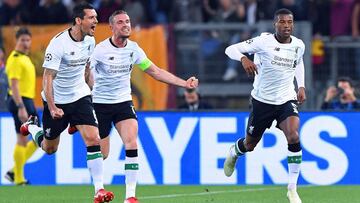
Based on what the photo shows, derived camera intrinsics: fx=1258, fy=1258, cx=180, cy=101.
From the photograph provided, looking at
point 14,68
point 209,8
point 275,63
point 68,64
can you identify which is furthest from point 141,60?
point 209,8

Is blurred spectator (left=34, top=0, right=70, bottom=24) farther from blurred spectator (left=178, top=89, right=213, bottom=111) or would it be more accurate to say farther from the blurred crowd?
blurred spectator (left=178, top=89, right=213, bottom=111)

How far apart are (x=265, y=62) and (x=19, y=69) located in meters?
4.89

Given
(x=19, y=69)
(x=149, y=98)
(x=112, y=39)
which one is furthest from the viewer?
(x=149, y=98)

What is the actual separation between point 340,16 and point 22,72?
7110 millimetres

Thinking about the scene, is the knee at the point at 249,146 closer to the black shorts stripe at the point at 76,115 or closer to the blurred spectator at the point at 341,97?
the black shorts stripe at the point at 76,115

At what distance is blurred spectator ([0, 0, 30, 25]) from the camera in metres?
24.1

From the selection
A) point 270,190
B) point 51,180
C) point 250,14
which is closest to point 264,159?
point 270,190

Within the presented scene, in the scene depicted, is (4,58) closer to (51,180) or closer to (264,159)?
(51,180)

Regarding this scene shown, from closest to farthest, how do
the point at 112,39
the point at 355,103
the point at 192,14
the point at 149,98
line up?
the point at 112,39
the point at 355,103
the point at 149,98
the point at 192,14

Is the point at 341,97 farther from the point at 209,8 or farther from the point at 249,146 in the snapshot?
the point at 209,8

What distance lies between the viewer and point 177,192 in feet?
58.2

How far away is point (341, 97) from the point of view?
802 inches

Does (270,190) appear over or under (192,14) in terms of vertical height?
under

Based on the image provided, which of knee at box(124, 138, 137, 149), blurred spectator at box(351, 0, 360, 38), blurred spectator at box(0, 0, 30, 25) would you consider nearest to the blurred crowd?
blurred spectator at box(0, 0, 30, 25)
